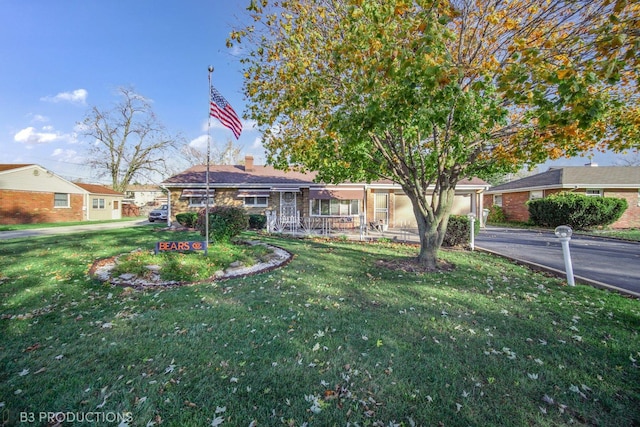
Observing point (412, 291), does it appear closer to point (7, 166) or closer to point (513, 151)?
point (513, 151)

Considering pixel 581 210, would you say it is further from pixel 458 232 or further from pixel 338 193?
pixel 338 193

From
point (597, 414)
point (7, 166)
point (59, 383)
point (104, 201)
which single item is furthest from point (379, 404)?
point (104, 201)

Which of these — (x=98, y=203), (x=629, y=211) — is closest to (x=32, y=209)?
(x=98, y=203)

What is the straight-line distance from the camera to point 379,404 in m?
2.50

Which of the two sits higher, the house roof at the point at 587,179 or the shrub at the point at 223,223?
the house roof at the point at 587,179

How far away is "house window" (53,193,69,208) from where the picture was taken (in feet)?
81.5

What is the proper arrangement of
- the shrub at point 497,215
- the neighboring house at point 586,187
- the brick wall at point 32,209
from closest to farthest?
the neighboring house at point 586,187 < the brick wall at point 32,209 < the shrub at point 497,215

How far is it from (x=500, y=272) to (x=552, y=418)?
18.8ft

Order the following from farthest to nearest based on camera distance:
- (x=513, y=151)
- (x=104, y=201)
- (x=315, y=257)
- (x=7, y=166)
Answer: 1. (x=104, y=201)
2. (x=7, y=166)
3. (x=315, y=257)
4. (x=513, y=151)

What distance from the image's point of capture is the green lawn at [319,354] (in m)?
2.45

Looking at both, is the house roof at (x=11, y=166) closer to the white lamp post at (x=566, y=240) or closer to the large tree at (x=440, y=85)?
the large tree at (x=440, y=85)

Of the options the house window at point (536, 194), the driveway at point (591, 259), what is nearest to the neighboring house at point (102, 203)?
the driveway at point (591, 259)

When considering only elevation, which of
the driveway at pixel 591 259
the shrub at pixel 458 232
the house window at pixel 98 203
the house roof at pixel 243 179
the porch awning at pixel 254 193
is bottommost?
the driveway at pixel 591 259

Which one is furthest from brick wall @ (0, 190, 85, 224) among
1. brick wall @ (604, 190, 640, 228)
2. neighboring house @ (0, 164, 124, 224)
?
brick wall @ (604, 190, 640, 228)
